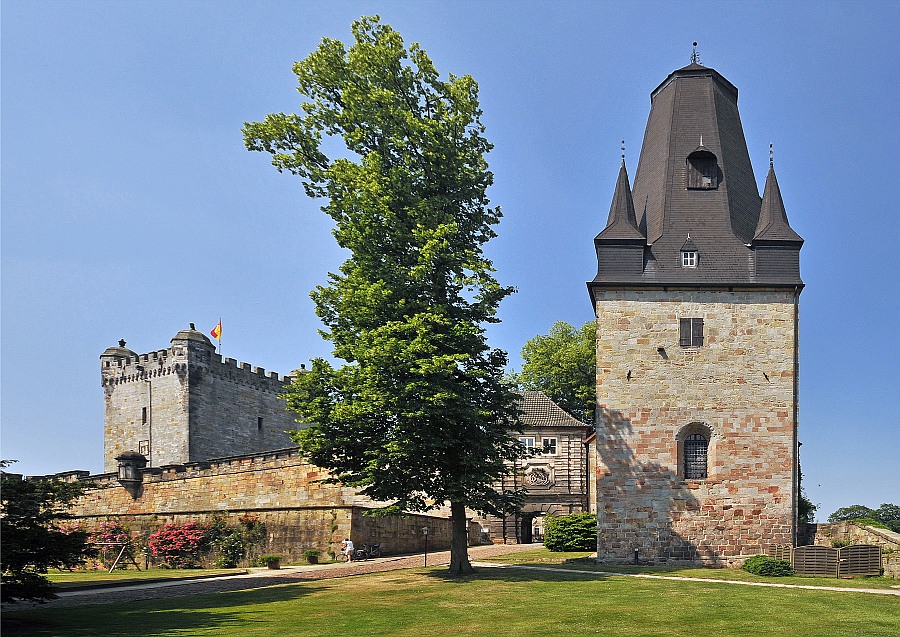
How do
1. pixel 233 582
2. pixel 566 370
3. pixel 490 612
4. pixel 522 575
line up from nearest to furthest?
pixel 490 612 → pixel 233 582 → pixel 522 575 → pixel 566 370

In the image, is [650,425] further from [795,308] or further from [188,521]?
[188,521]

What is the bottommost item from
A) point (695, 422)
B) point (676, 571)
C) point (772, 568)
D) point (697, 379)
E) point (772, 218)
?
point (676, 571)

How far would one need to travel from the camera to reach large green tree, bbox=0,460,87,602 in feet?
46.5

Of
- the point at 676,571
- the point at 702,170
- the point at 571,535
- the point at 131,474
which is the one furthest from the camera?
the point at 131,474

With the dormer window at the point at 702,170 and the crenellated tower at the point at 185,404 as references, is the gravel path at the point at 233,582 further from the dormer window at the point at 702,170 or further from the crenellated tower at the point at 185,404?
the crenellated tower at the point at 185,404

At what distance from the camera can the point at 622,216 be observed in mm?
31234

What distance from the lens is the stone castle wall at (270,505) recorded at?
30234 mm

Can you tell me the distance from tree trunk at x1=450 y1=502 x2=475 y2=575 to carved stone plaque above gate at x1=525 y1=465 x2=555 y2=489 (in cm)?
2211

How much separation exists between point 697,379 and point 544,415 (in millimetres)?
17382

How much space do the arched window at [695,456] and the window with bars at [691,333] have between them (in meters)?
3.14

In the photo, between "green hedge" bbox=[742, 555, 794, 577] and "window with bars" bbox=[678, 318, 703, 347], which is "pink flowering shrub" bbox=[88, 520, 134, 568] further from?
"green hedge" bbox=[742, 555, 794, 577]

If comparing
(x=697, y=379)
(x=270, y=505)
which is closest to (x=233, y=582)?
(x=697, y=379)

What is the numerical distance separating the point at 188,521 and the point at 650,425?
1727 cm

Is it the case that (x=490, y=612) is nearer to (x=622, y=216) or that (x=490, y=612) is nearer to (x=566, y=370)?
(x=622, y=216)
